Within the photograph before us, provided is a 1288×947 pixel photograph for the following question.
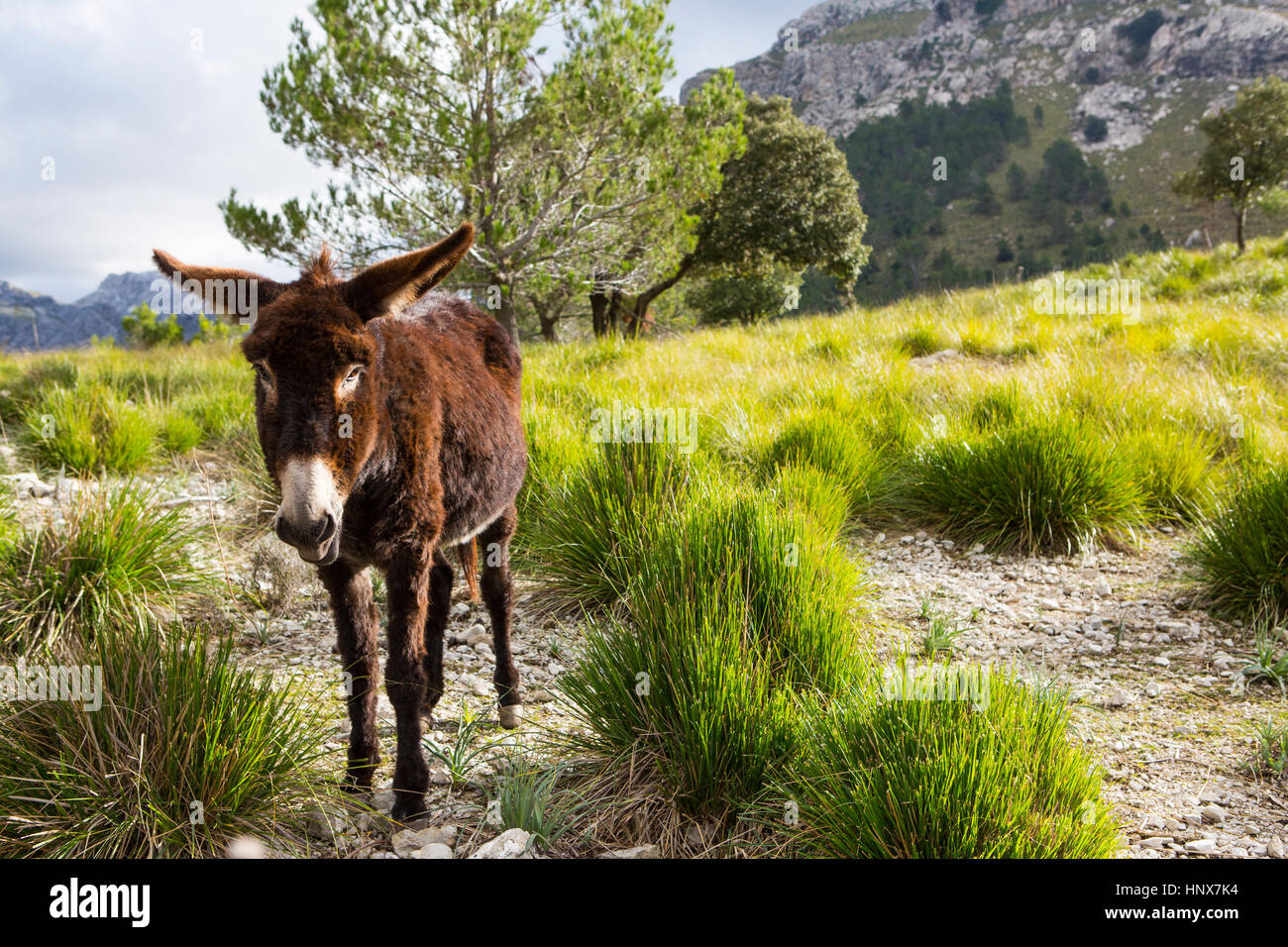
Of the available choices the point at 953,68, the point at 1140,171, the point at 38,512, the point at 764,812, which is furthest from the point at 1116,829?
the point at 953,68

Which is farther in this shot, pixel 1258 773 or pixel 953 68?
pixel 953 68

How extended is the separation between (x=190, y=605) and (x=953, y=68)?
155085 mm

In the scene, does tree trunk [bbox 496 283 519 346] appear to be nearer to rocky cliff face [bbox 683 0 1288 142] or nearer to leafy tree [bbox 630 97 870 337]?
leafy tree [bbox 630 97 870 337]

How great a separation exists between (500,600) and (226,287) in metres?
1.84

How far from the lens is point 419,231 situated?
1117 centimetres

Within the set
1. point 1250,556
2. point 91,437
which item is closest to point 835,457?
point 1250,556

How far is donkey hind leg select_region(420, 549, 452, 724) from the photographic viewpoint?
3080 mm

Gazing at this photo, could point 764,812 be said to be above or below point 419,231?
below

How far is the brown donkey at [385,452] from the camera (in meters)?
1.97

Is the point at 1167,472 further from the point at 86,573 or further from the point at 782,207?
the point at 782,207

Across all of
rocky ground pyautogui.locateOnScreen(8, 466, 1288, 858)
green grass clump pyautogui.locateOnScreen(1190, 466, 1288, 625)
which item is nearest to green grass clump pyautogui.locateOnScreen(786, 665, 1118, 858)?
rocky ground pyautogui.locateOnScreen(8, 466, 1288, 858)
